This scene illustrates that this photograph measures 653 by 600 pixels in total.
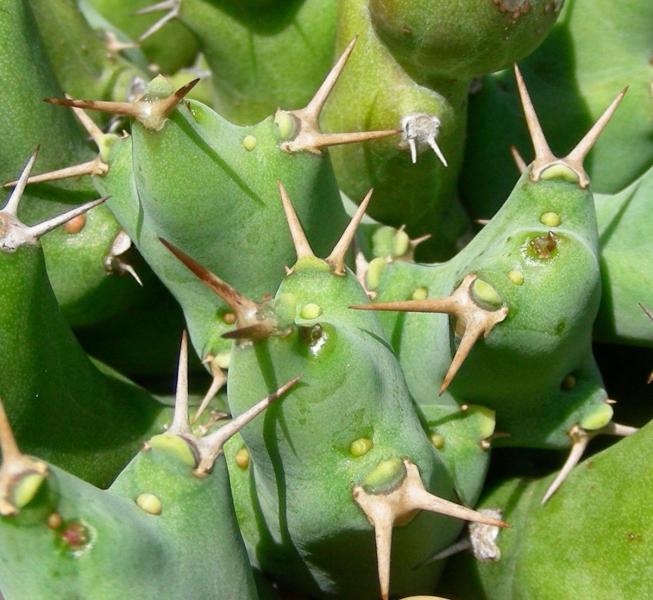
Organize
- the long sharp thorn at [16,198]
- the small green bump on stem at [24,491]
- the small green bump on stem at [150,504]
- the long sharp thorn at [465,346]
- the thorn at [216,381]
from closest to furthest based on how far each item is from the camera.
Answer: the small green bump on stem at [24,491]
the small green bump on stem at [150,504]
the long sharp thorn at [465,346]
the long sharp thorn at [16,198]
the thorn at [216,381]

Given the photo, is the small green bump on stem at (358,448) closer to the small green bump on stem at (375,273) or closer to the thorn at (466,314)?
the thorn at (466,314)

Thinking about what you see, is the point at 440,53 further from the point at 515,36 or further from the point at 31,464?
the point at 31,464

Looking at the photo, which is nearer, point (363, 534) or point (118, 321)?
point (363, 534)

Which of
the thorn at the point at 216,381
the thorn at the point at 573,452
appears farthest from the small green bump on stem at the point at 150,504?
the thorn at the point at 573,452

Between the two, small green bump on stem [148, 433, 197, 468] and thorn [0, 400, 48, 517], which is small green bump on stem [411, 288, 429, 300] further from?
thorn [0, 400, 48, 517]

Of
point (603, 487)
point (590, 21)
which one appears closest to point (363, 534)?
point (603, 487)

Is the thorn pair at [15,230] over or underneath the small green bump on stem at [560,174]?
over
